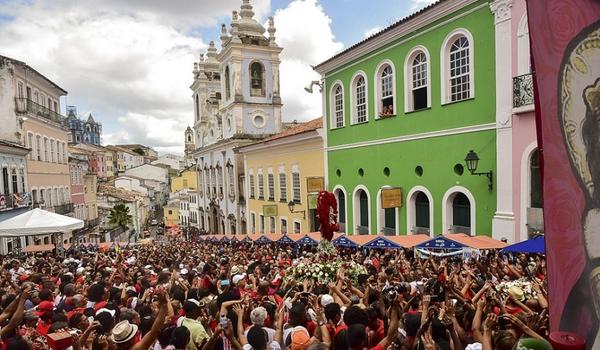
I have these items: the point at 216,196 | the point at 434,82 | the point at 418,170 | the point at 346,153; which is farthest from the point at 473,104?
the point at 216,196

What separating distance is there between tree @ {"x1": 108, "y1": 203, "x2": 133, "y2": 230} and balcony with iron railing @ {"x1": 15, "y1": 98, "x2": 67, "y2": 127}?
53.8 ft

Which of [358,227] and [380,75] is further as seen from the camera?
[358,227]

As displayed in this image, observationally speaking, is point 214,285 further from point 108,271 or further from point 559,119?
point 559,119

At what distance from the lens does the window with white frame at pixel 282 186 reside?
27.3m

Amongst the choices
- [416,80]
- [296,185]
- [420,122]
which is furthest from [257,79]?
[420,122]

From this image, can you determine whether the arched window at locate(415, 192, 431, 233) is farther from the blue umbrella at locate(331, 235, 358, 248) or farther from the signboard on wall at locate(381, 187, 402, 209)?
the blue umbrella at locate(331, 235, 358, 248)

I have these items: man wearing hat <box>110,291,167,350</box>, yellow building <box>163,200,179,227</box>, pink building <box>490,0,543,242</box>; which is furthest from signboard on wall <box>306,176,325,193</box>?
yellow building <box>163,200,179,227</box>

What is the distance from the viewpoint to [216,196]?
1676 inches

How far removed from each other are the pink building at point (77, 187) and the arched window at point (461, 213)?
31.8 meters

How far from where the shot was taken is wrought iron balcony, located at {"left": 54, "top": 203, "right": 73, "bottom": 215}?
1190 inches

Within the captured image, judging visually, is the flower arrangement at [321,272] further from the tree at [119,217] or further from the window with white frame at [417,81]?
the tree at [119,217]

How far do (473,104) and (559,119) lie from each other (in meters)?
12.6

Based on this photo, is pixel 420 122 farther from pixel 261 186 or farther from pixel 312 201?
pixel 261 186

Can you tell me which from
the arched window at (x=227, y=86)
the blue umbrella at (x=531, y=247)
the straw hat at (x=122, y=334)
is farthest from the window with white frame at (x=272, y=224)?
the straw hat at (x=122, y=334)
